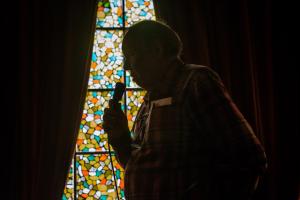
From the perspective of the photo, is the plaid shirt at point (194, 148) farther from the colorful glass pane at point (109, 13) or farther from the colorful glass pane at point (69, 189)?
the colorful glass pane at point (109, 13)

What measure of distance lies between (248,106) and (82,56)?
1562 mm

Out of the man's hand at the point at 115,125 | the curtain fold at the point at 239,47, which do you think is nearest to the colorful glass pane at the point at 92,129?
the curtain fold at the point at 239,47

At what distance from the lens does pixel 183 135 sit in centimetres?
108

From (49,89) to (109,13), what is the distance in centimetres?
103

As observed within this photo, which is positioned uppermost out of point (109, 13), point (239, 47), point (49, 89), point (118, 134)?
point (109, 13)

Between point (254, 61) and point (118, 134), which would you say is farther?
point (254, 61)

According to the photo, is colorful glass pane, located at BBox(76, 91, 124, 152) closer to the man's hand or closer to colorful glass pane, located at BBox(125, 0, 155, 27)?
colorful glass pane, located at BBox(125, 0, 155, 27)

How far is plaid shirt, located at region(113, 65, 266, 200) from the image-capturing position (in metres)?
1.01

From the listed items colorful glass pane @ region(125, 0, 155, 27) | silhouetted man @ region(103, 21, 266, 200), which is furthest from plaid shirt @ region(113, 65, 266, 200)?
colorful glass pane @ region(125, 0, 155, 27)

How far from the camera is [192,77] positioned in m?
1.12

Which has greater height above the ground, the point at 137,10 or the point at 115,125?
the point at 137,10

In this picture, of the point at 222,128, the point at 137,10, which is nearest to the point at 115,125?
the point at 222,128

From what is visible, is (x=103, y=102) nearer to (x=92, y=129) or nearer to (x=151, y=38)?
(x=92, y=129)

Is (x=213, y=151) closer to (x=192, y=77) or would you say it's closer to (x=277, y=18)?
(x=192, y=77)
